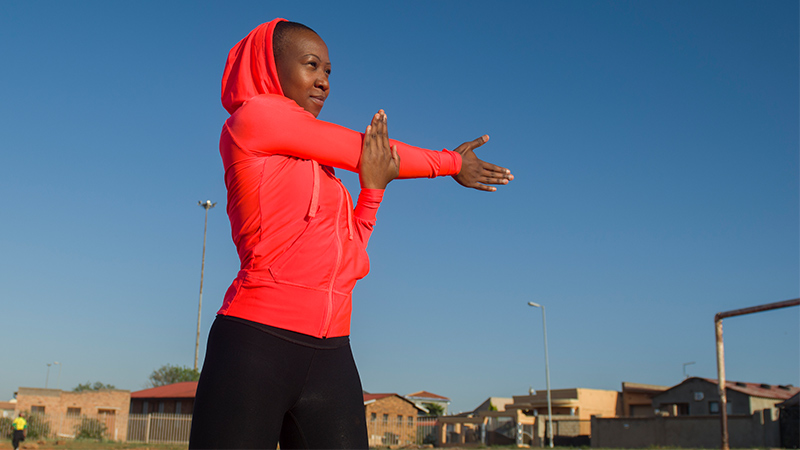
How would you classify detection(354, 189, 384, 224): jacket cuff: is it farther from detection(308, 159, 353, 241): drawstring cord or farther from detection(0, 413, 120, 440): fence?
detection(0, 413, 120, 440): fence

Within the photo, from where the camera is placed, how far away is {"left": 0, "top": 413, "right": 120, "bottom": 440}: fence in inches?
1492

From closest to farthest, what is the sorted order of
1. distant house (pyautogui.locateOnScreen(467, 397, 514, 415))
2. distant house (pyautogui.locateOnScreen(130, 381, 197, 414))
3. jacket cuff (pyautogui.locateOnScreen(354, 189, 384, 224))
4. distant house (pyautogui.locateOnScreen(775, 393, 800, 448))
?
jacket cuff (pyautogui.locateOnScreen(354, 189, 384, 224)), distant house (pyautogui.locateOnScreen(775, 393, 800, 448)), distant house (pyautogui.locateOnScreen(130, 381, 197, 414)), distant house (pyautogui.locateOnScreen(467, 397, 514, 415))

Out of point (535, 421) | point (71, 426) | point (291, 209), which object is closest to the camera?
point (291, 209)

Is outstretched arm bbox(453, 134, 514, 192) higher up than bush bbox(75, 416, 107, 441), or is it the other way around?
outstretched arm bbox(453, 134, 514, 192)

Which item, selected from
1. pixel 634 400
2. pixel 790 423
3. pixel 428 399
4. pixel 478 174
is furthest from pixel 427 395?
pixel 478 174

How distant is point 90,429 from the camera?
3953 centimetres

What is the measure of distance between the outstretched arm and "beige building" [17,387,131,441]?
44269 millimetres

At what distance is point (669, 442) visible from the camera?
1362 inches

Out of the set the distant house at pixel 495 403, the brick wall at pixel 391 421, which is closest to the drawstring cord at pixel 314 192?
the brick wall at pixel 391 421

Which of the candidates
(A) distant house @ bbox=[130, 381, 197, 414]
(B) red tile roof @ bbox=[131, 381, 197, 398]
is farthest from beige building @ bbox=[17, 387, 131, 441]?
(B) red tile roof @ bbox=[131, 381, 197, 398]

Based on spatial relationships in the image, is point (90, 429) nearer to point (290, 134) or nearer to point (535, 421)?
point (535, 421)

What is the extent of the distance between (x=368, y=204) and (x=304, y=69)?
512 millimetres

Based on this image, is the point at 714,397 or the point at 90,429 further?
the point at 714,397

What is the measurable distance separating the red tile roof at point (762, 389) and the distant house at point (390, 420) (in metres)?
20.5
